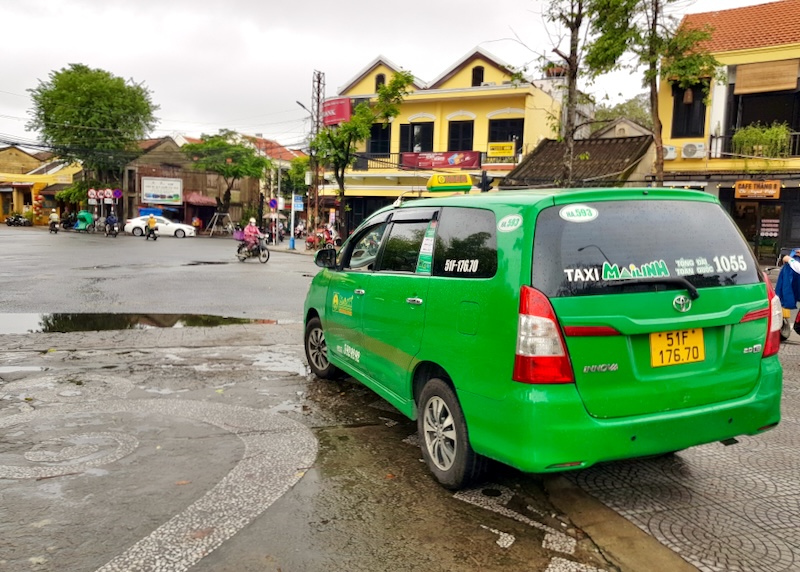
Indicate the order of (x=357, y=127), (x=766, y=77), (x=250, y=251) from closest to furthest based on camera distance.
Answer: (x=766, y=77), (x=250, y=251), (x=357, y=127)

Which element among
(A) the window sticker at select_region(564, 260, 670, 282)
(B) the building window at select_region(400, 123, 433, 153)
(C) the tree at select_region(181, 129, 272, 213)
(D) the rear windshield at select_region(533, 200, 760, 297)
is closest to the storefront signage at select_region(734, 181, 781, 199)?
(B) the building window at select_region(400, 123, 433, 153)

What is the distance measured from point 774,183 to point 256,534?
2032cm

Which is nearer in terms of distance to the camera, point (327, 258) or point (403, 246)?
point (403, 246)

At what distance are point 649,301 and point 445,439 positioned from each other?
1388mm

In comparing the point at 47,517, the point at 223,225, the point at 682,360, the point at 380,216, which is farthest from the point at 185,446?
the point at 223,225

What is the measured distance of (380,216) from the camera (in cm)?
497

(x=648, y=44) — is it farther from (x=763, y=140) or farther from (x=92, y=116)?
(x=92, y=116)

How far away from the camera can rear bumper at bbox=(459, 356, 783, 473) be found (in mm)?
2975

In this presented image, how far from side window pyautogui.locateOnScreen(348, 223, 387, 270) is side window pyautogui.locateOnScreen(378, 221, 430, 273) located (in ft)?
0.63

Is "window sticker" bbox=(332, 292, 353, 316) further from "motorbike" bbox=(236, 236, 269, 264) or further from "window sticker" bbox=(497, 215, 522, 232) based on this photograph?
"motorbike" bbox=(236, 236, 269, 264)

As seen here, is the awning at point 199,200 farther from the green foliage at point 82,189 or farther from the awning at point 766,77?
the awning at point 766,77

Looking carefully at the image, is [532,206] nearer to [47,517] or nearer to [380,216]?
[380,216]

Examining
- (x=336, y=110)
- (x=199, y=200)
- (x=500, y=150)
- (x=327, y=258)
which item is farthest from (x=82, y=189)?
(x=327, y=258)

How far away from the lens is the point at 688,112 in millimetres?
20672
